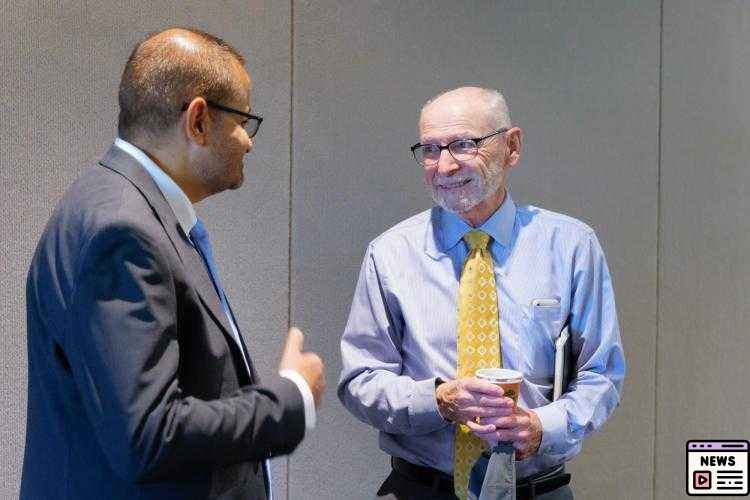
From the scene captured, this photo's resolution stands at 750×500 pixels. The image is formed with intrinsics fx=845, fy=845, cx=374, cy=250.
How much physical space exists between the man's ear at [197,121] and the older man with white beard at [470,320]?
871 mm

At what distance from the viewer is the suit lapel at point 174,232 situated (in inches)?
54.2

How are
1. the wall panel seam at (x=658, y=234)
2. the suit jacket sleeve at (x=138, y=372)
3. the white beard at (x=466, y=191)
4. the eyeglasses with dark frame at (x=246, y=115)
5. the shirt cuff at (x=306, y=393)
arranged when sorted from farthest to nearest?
the wall panel seam at (x=658, y=234) < the white beard at (x=466, y=191) < the eyeglasses with dark frame at (x=246, y=115) < the shirt cuff at (x=306, y=393) < the suit jacket sleeve at (x=138, y=372)

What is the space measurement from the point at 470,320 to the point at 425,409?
264 mm

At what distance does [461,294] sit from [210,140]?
36.0 inches

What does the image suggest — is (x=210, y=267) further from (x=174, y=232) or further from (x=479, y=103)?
(x=479, y=103)

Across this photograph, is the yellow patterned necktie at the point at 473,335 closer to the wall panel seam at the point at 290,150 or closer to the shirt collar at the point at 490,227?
the shirt collar at the point at 490,227

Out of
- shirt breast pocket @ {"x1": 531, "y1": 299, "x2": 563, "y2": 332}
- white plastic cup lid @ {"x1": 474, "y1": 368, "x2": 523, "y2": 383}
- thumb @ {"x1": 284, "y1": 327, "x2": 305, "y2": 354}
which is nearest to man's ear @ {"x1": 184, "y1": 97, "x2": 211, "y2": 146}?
thumb @ {"x1": 284, "y1": 327, "x2": 305, "y2": 354}

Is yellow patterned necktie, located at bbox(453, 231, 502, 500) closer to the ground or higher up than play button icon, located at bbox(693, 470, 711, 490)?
higher up

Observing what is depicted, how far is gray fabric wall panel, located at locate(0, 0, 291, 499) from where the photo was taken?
2.63 metres

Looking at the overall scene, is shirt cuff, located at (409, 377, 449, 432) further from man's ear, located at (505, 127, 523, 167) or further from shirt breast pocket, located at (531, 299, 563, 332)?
man's ear, located at (505, 127, 523, 167)

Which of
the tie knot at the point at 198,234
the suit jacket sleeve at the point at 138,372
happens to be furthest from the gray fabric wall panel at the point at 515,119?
the suit jacket sleeve at the point at 138,372

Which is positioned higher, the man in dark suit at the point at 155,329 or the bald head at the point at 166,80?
the bald head at the point at 166,80

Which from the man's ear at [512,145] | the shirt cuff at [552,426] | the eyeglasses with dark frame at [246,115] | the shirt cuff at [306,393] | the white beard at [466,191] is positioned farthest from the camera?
the man's ear at [512,145]

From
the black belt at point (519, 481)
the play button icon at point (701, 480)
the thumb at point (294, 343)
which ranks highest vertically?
the thumb at point (294, 343)
